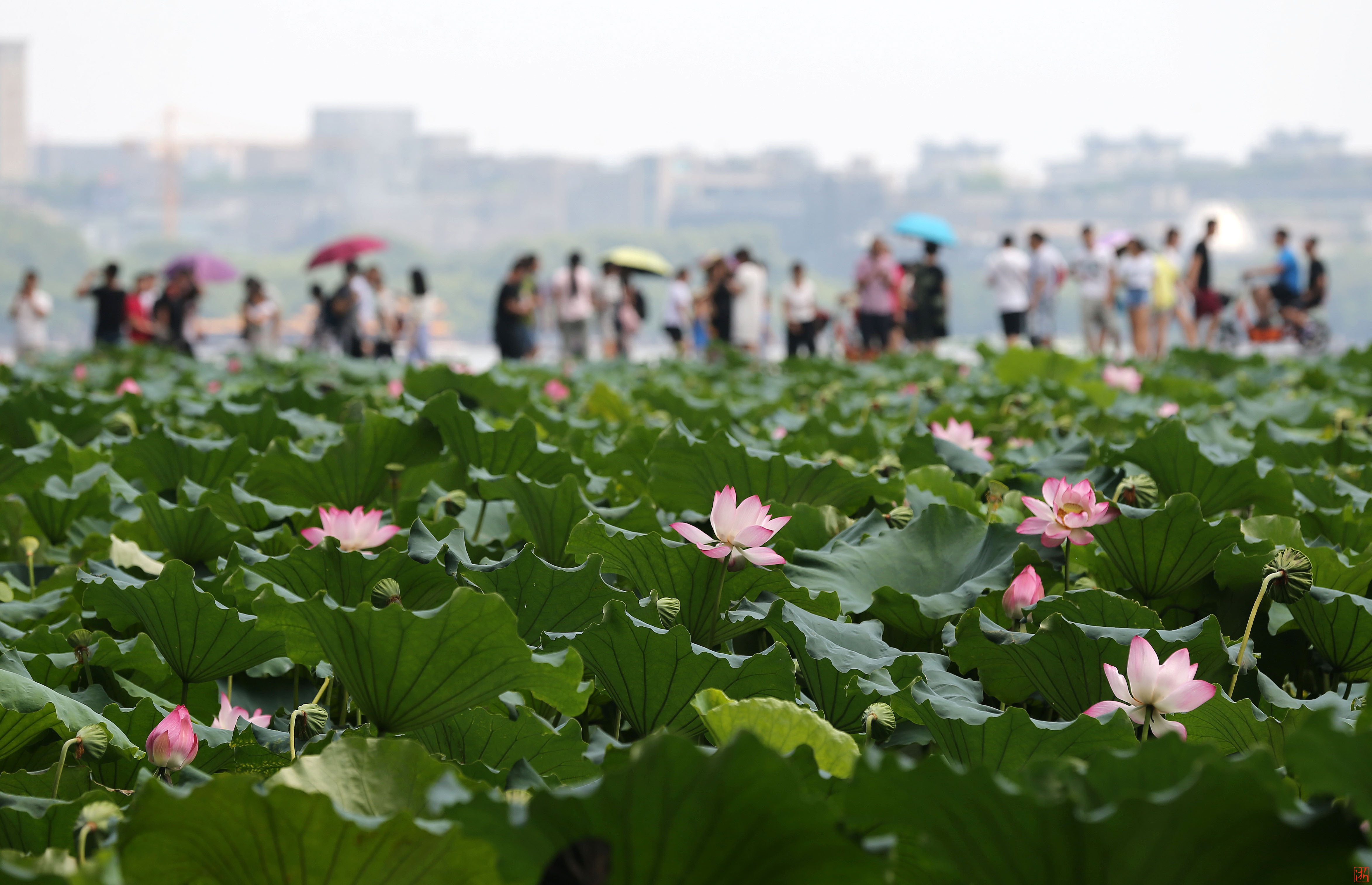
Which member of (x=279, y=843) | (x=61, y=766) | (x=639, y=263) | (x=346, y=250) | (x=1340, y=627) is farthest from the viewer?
(x=639, y=263)

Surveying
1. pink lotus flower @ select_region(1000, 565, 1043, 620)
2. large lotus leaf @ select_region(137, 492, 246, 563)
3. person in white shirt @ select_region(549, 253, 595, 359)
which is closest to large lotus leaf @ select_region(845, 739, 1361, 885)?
pink lotus flower @ select_region(1000, 565, 1043, 620)

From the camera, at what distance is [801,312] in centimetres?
1258

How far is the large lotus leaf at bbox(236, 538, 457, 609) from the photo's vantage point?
1264 millimetres

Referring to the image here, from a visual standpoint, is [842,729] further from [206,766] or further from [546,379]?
[546,379]

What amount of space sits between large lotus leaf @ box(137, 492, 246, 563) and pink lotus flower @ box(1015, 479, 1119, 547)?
40.2 inches

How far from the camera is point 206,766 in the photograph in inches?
41.6

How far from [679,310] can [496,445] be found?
11877 mm

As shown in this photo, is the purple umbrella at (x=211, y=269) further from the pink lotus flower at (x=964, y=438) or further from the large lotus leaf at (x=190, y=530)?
the large lotus leaf at (x=190, y=530)

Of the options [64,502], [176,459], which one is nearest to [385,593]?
[64,502]

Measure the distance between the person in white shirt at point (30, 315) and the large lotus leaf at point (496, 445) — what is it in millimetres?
11651

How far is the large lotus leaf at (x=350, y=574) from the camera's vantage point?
49.8 inches

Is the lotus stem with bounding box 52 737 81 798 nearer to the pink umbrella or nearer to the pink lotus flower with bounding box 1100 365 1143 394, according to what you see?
the pink lotus flower with bounding box 1100 365 1143 394

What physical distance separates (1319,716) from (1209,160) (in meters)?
164

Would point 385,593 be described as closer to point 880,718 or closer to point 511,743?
point 511,743
